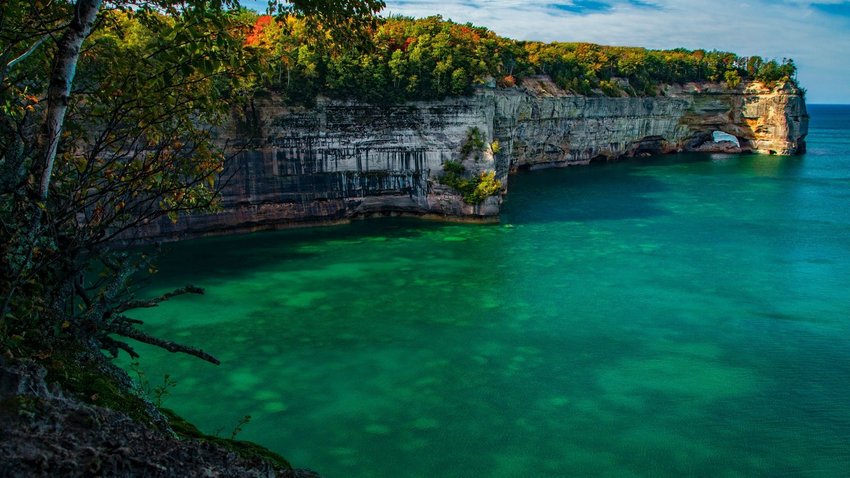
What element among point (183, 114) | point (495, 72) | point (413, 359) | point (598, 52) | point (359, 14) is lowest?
point (413, 359)

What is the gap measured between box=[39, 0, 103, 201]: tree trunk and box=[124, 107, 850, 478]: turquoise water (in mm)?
10391

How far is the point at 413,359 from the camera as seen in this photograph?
19234 millimetres

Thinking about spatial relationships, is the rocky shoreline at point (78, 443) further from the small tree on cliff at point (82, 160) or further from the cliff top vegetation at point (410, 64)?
the cliff top vegetation at point (410, 64)

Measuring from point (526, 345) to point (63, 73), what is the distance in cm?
1730

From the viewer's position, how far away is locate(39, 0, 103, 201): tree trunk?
16.0ft

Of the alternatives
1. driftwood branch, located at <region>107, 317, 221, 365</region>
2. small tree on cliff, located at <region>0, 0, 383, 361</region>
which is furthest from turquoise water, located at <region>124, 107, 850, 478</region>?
small tree on cliff, located at <region>0, 0, 383, 361</region>

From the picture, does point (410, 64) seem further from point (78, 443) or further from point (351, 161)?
point (78, 443)

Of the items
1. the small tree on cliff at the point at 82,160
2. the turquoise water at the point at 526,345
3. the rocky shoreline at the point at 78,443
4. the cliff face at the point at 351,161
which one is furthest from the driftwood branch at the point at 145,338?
the cliff face at the point at 351,161

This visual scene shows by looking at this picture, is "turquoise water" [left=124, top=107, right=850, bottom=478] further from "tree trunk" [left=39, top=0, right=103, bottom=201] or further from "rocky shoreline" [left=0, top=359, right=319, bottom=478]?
"tree trunk" [left=39, top=0, right=103, bottom=201]

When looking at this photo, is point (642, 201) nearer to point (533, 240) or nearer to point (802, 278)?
point (533, 240)

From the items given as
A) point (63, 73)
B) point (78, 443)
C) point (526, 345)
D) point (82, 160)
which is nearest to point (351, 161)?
point (526, 345)

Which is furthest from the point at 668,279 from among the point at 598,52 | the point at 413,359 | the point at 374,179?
the point at 598,52

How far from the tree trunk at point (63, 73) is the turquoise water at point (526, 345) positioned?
34.1 ft

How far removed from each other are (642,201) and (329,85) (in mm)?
23914
